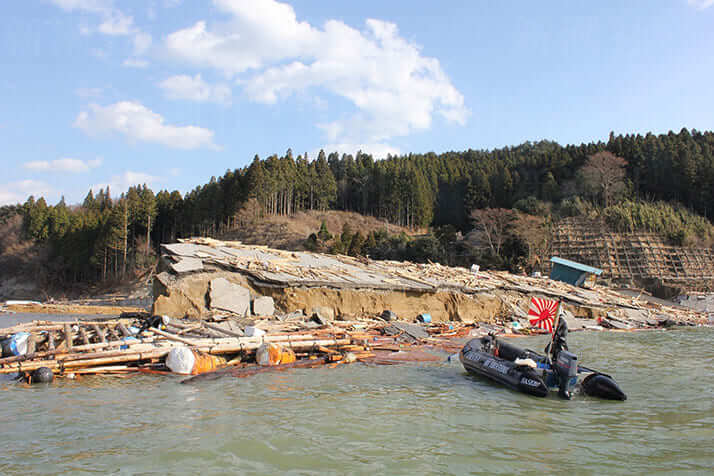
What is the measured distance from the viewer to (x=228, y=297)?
1571cm

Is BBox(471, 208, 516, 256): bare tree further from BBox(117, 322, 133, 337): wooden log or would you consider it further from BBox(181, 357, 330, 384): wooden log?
BBox(117, 322, 133, 337): wooden log

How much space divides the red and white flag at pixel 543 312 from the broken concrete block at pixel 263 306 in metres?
9.03

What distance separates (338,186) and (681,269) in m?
50.7

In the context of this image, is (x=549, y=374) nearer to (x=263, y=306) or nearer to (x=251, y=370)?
(x=251, y=370)

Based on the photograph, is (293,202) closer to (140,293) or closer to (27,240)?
(140,293)

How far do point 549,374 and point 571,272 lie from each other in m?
26.4

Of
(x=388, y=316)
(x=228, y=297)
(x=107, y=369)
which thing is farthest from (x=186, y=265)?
(x=388, y=316)

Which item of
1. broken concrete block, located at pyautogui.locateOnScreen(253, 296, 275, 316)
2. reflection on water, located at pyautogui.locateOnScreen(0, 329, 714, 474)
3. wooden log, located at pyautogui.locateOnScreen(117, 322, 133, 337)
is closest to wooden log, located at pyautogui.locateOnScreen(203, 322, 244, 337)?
wooden log, located at pyautogui.locateOnScreen(117, 322, 133, 337)

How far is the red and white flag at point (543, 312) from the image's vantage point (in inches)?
417

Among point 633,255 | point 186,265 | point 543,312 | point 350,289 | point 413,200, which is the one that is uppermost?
point 413,200

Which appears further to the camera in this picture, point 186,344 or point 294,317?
point 294,317

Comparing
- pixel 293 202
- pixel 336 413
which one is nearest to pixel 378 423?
pixel 336 413

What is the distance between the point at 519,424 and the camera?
6.97 meters

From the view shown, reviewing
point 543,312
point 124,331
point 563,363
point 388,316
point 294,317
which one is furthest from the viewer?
point 388,316
